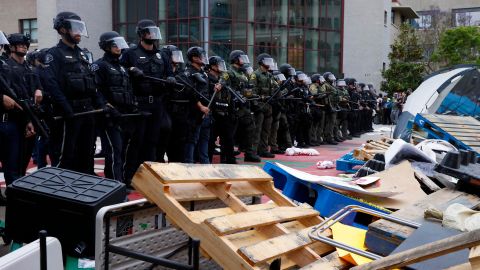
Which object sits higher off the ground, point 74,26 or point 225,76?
point 74,26

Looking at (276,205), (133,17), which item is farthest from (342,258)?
(133,17)

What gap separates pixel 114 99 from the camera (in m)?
6.71

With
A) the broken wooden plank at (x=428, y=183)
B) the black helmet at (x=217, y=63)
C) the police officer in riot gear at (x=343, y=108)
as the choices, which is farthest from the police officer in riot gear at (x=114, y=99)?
the police officer in riot gear at (x=343, y=108)

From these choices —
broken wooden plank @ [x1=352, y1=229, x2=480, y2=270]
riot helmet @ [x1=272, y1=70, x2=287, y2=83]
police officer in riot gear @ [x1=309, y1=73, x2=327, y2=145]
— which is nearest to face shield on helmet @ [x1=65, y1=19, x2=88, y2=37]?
broken wooden plank @ [x1=352, y1=229, x2=480, y2=270]

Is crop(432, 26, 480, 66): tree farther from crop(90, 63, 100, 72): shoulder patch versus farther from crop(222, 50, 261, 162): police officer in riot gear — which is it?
crop(90, 63, 100, 72): shoulder patch

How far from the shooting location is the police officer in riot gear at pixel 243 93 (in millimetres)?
9891

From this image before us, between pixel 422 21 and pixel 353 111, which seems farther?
pixel 422 21

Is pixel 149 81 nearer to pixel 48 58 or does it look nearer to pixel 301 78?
pixel 48 58

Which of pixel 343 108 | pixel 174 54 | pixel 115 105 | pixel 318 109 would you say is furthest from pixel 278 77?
pixel 115 105

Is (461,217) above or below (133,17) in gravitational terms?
below

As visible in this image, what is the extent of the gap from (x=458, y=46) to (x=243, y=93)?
92.1ft

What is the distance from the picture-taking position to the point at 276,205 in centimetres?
367

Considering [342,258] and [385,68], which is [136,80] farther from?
[385,68]

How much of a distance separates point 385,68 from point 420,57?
9.73ft
